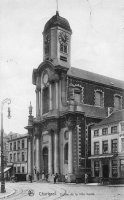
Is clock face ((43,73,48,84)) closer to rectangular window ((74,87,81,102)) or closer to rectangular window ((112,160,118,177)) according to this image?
rectangular window ((74,87,81,102))

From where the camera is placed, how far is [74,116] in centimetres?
4662

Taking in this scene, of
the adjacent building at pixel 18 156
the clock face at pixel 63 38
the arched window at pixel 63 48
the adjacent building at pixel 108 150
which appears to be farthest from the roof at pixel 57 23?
the adjacent building at pixel 18 156

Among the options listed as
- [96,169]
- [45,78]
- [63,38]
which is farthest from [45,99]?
[96,169]

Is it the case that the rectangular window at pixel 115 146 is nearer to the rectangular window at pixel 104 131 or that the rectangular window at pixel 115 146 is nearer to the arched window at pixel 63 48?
the rectangular window at pixel 104 131

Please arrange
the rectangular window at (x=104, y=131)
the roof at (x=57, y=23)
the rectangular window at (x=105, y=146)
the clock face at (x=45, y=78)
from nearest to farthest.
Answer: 1. the rectangular window at (x=105, y=146)
2. the rectangular window at (x=104, y=131)
3. the roof at (x=57, y=23)
4. the clock face at (x=45, y=78)

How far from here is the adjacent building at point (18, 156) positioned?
225ft

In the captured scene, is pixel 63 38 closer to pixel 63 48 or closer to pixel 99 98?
pixel 63 48

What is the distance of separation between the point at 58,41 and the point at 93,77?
8.59 meters

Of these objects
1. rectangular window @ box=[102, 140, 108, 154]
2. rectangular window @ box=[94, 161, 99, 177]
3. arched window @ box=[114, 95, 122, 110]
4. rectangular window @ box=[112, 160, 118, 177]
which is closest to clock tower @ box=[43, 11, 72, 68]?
arched window @ box=[114, 95, 122, 110]

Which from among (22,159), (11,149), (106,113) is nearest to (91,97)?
(106,113)

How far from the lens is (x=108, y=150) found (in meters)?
41.7

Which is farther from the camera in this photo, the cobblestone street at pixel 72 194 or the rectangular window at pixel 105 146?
the rectangular window at pixel 105 146

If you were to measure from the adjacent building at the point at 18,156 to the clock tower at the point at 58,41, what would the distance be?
2182 cm

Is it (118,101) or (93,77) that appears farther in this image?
(118,101)
